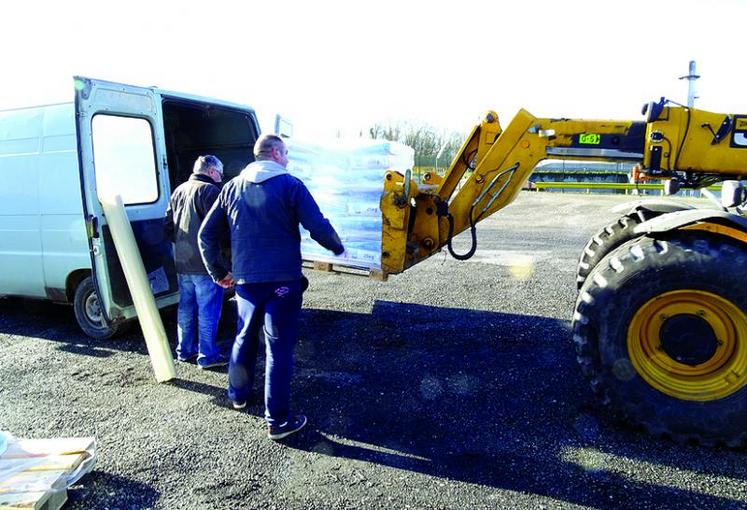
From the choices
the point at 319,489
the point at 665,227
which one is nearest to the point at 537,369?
the point at 665,227

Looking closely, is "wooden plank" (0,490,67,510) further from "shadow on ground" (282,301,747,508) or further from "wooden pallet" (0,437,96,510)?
"shadow on ground" (282,301,747,508)

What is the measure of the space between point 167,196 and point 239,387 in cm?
262

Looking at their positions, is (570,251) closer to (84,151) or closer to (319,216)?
(319,216)

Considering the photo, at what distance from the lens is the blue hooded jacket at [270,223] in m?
3.60

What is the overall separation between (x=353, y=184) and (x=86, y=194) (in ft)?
8.28

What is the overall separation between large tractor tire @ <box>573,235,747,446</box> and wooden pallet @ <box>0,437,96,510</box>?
333 centimetres

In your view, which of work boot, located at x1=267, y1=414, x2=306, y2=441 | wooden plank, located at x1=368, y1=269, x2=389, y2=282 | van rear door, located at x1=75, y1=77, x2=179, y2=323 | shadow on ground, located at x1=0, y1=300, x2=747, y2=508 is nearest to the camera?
shadow on ground, located at x1=0, y1=300, x2=747, y2=508

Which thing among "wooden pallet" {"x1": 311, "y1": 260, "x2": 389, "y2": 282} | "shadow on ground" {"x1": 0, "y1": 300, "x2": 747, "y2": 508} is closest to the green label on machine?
"shadow on ground" {"x1": 0, "y1": 300, "x2": 747, "y2": 508}

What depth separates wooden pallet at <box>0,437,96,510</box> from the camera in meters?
2.70

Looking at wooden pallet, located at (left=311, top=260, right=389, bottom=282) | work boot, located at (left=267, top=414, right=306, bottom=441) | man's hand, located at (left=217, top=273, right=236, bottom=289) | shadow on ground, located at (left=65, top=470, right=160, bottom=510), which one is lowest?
shadow on ground, located at (left=65, top=470, right=160, bottom=510)

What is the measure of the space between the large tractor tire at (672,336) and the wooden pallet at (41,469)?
333 cm

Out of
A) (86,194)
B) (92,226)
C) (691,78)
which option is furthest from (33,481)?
(691,78)

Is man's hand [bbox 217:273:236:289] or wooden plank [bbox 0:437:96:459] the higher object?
man's hand [bbox 217:273:236:289]

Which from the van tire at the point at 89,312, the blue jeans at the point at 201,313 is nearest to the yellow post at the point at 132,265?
the blue jeans at the point at 201,313
